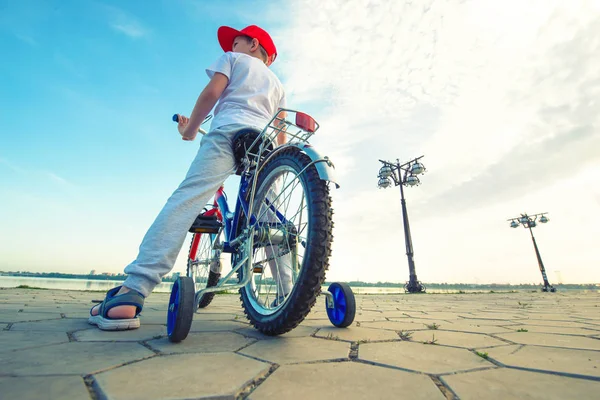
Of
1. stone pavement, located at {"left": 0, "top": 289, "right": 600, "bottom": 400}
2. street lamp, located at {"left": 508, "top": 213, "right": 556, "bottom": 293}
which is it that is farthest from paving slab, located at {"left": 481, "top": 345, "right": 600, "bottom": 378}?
street lamp, located at {"left": 508, "top": 213, "right": 556, "bottom": 293}

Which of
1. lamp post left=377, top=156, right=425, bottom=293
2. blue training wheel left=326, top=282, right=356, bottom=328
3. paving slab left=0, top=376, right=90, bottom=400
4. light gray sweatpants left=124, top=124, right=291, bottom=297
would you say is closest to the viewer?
paving slab left=0, top=376, right=90, bottom=400

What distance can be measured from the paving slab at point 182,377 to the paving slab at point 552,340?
1472 millimetres

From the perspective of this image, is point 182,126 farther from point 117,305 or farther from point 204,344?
point 204,344

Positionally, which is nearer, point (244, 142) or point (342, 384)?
point (342, 384)

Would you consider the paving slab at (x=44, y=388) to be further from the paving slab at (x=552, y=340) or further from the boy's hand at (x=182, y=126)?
the paving slab at (x=552, y=340)

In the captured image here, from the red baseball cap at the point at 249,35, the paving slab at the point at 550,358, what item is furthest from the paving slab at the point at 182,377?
the red baseball cap at the point at 249,35

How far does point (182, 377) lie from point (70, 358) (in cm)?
52

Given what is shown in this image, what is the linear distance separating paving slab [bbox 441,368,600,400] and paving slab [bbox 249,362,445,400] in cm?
10

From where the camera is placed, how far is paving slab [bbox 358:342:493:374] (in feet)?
3.36

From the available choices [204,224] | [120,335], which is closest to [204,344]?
[120,335]

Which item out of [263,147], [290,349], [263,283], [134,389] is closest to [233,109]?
[263,147]

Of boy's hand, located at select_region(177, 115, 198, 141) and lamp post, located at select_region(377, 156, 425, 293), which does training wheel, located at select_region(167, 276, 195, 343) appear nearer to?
boy's hand, located at select_region(177, 115, 198, 141)

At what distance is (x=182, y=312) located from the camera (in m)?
1.29

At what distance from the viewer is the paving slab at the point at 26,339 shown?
3.93 ft
